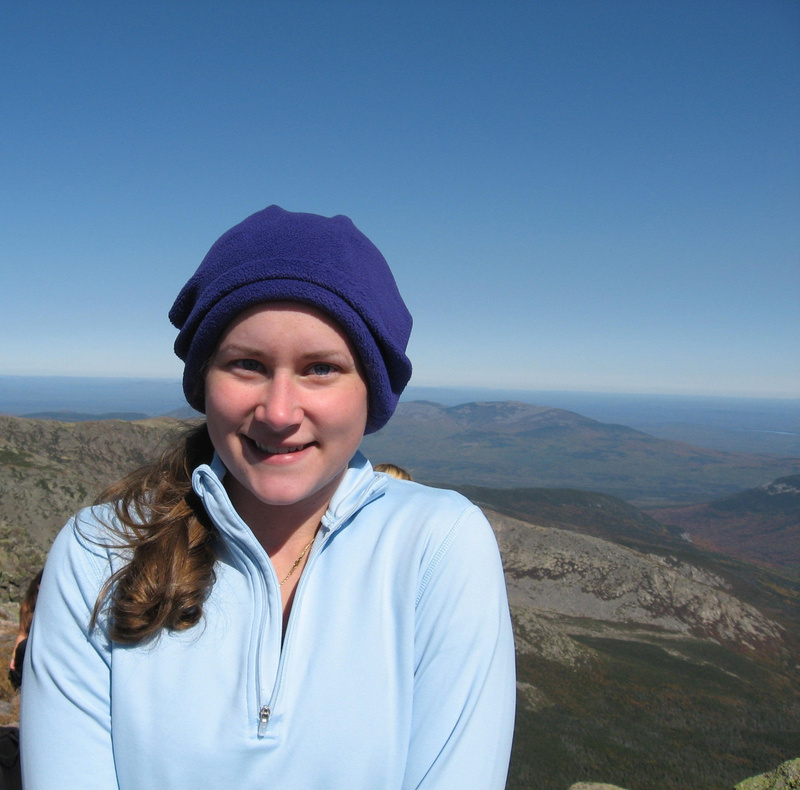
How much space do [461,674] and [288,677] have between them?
62 centimetres

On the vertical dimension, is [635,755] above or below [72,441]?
below

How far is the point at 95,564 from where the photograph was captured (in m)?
2.09

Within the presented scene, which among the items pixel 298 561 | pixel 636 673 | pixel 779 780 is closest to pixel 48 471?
pixel 779 780

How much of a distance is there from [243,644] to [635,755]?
166 ft

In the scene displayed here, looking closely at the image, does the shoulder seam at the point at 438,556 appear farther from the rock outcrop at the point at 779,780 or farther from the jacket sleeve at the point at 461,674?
the rock outcrop at the point at 779,780

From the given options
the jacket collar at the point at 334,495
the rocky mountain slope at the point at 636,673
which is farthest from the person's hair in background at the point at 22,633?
the rocky mountain slope at the point at 636,673

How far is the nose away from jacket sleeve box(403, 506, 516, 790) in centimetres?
76

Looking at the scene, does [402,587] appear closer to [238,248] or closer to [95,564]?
[95,564]

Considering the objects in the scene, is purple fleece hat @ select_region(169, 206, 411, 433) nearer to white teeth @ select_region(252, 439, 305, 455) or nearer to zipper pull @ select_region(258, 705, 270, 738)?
white teeth @ select_region(252, 439, 305, 455)

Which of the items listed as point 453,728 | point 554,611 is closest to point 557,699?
point 554,611

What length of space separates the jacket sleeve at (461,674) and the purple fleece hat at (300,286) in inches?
30.2

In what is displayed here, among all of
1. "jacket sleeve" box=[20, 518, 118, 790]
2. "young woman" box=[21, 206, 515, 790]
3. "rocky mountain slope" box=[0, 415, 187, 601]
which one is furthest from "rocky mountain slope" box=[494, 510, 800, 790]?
"jacket sleeve" box=[20, 518, 118, 790]

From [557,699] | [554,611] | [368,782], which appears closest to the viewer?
[368,782]

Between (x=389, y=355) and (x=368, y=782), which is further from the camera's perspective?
(x=389, y=355)
